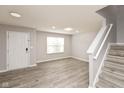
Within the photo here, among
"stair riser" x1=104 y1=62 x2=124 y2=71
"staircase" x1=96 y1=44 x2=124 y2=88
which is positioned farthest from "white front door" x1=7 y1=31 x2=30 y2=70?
"stair riser" x1=104 y1=62 x2=124 y2=71

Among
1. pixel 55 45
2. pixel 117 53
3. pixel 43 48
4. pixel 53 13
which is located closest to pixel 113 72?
pixel 117 53

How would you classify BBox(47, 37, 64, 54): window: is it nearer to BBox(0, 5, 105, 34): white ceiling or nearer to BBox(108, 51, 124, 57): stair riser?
BBox(0, 5, 105, 34): white ceiling

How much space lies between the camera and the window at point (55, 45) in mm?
6261

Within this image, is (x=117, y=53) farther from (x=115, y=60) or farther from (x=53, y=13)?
(x=53, y=13)

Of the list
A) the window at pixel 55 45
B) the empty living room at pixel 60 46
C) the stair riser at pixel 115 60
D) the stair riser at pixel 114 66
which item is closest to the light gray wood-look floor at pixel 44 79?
the empty living room at pixel 60 46

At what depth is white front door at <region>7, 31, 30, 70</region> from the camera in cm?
397

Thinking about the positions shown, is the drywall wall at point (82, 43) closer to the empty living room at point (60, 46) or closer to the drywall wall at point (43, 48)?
the empty living room at point (60, 46)

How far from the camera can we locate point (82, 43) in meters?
6.57

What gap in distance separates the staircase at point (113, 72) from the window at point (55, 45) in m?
4.41

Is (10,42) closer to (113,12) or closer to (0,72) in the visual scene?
(0,72)

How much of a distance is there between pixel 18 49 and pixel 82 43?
4668 millimetres

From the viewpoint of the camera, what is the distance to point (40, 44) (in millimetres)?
5695

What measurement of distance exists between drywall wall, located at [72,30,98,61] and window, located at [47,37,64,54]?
1.22 meters

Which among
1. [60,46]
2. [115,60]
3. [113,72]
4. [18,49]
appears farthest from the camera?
[60,46]
